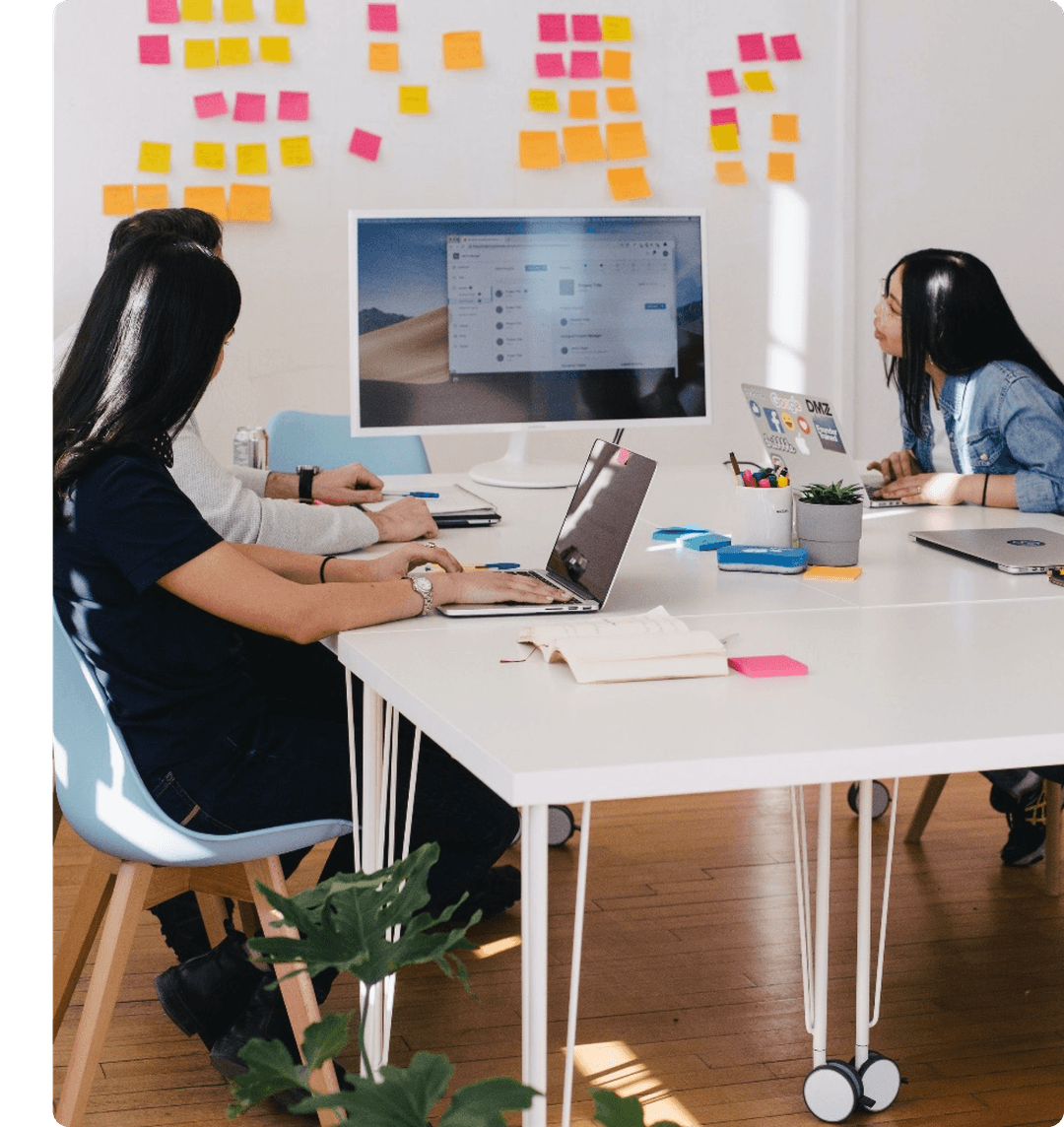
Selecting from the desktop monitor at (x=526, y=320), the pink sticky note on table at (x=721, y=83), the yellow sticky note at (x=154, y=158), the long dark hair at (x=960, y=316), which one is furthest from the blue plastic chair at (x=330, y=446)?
the pink sticky note on table at (x=721, y=83)

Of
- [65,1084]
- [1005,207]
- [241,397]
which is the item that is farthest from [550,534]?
[1005,207]

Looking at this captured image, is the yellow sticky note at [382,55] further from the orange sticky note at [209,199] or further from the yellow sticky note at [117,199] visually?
the yellow sticky note at [117,199]

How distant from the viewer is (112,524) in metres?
1.67

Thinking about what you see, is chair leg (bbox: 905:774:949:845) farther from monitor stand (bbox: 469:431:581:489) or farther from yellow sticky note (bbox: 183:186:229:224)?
yellow sticky note (bbox: 183:186:229:224)

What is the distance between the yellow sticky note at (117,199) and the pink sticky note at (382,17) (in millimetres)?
799

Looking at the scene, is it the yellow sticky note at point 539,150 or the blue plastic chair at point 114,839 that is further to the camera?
the yellow sticky note at point 539,150

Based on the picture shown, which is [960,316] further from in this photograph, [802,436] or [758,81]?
[758,81]

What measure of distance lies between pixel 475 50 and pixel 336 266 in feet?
2.37

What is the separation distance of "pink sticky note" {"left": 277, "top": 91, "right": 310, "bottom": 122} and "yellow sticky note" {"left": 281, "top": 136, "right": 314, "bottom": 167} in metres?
0.06

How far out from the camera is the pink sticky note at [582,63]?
13.9 ft

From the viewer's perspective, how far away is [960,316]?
2.82 m

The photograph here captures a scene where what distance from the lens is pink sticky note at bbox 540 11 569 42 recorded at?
4.21 m

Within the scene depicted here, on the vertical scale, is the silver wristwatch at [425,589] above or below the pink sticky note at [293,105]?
below

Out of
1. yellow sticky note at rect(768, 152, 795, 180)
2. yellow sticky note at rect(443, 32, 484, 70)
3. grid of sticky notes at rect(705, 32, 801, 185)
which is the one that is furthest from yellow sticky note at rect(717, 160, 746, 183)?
yellow sticky note at rect(443, 32, 484, 70)
